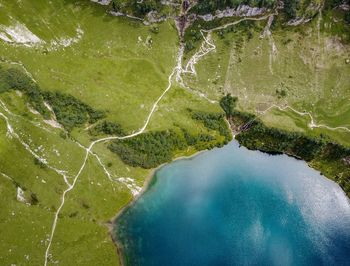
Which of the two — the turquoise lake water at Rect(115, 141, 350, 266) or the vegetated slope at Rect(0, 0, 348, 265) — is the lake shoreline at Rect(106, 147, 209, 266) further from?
the vegetated slope at Rect(0, 0, 348, 265)

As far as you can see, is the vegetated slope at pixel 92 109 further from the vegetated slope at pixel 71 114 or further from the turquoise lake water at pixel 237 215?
the turquoise lake water at pixel 237 215

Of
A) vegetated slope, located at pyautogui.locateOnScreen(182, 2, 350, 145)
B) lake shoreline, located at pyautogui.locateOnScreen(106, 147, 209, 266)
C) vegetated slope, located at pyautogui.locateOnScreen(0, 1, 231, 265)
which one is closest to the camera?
vegetated slope, located at pyautogui.locateOnScreen(0, 1, 231, 265)

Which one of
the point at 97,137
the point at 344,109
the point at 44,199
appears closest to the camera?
the point at 44,199

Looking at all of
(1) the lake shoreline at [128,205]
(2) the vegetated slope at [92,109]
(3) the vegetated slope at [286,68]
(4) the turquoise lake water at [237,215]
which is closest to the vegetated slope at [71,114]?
(2) the vegetated slope at [92,109]

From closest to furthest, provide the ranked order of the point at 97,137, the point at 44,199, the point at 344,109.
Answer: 1. the point at 44,199
2. the point at 97,137
3. the point at 344,109

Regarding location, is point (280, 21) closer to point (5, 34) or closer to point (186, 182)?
point (186, 182)

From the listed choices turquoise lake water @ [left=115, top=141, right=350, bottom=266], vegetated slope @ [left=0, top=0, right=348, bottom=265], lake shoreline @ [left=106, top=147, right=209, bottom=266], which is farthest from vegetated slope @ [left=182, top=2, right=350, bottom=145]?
lake shoreline @ [left=106, top=147, right=209, bottom=266]

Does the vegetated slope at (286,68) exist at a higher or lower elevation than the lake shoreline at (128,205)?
higher

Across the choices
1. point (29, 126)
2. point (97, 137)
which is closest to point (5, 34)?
point (29, 126)
